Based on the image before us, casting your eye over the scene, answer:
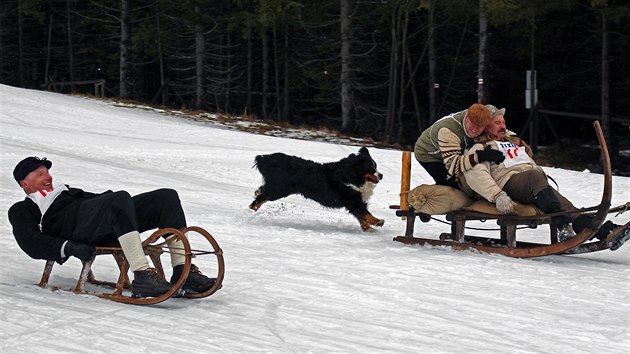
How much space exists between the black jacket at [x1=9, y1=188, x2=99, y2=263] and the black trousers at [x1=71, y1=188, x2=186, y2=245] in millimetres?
92

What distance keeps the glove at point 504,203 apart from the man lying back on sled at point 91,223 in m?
3.26

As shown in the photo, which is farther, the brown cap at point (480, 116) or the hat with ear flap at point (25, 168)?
the brown cap at point (480, 116)

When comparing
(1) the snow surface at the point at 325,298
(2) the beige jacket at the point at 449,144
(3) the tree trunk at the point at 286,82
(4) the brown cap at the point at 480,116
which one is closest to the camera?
(1) the snow surface at the point at 325,298

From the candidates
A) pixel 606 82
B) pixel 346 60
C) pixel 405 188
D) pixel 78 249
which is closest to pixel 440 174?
pixel 405 188

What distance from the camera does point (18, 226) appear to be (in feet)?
21.1

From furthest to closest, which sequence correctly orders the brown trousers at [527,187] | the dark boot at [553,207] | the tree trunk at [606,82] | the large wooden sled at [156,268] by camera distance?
the tree trunk at [606,82], the brown trousers at [527,187], the dark boot at [553,207], the large wooden sled at [156,268]

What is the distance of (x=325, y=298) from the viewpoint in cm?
676

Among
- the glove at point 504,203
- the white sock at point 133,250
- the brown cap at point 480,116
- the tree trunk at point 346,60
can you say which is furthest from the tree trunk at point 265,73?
the white sock at point 133,250

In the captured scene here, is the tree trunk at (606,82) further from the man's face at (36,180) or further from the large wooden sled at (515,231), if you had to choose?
the man's face at (36,180)

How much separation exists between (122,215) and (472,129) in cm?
402

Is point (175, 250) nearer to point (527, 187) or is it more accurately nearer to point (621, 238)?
point (527, 187)

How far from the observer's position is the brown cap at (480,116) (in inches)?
352

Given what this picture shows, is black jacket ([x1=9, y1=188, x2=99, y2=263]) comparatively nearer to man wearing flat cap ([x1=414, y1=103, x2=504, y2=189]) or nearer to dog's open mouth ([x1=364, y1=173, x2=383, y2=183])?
man wearing flat cap ([x1=414, y1=103, x2=504, y2=189])

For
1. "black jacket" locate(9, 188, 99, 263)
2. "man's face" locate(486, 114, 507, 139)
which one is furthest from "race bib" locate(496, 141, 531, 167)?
"black jacket" locate(9, 188, 99, 263)
